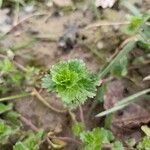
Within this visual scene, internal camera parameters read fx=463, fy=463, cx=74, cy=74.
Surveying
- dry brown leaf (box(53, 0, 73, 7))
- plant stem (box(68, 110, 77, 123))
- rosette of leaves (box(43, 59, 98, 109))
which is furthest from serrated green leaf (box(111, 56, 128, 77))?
dry brown leaf (box(53, 0, 73, 7))

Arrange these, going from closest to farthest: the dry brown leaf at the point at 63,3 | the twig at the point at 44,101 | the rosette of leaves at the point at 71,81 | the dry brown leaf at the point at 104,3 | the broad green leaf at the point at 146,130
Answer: the rosette of leaves at the point at 71,81
the broad green leaf at the point at 146,130
the twig at the point at 44,101
the dry brown leaf at the point at 104,3
the dry brown leaf at the point at 63,3

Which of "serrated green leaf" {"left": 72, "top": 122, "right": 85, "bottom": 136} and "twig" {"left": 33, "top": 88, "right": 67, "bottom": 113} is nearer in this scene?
"serrated green leaf" {"left": 72, "top": 122, "right": 85, "bottom": 136}

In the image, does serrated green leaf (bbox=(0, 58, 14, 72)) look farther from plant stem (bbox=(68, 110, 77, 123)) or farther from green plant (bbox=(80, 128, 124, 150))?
green plant (bbox=(80, 128, 124, 150))

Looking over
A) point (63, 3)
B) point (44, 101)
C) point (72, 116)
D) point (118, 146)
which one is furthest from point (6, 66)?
point (118, 146)

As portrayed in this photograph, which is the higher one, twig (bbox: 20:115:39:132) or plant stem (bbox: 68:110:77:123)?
plant stem (bbox: 68:110:77:123)

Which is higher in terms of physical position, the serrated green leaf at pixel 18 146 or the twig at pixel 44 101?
the twig at pixel 44 101

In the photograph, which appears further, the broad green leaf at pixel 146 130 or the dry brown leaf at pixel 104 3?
the dry brown leaf at pixel 104 3

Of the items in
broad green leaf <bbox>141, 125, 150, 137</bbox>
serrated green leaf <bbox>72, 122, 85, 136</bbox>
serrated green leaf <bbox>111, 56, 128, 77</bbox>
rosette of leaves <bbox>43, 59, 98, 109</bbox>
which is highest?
rosette of leaves <bbox>43, 59, 98, 109</bbox>

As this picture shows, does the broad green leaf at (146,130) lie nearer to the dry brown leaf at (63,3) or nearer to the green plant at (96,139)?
the green plant at (96,139)

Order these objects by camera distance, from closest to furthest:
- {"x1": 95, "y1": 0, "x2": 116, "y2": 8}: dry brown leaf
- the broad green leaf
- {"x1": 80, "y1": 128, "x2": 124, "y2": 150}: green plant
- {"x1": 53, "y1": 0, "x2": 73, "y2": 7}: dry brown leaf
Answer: {"x1": 80, "y1": 128, "x2": 124, "y2": 150}: green plant
the broad green leaf
{"x1": 95, "y1": 0, "x2": 116, "y2": 8}: dry brown leaf
{"x1": 53, "y1": 0, "x2": 73, "y2": 7}: dry brown leaf

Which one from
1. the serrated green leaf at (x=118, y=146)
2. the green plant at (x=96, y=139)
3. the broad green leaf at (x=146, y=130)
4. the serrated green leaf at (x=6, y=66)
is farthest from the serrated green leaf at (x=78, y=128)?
the serrated green leaf at (x=6, y=66)

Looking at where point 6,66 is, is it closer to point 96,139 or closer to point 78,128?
point 78,128

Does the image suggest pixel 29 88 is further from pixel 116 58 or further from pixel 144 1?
pixel 144 1

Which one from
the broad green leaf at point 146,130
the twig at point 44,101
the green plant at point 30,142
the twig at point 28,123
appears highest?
the broad green leaf at point 146,130
